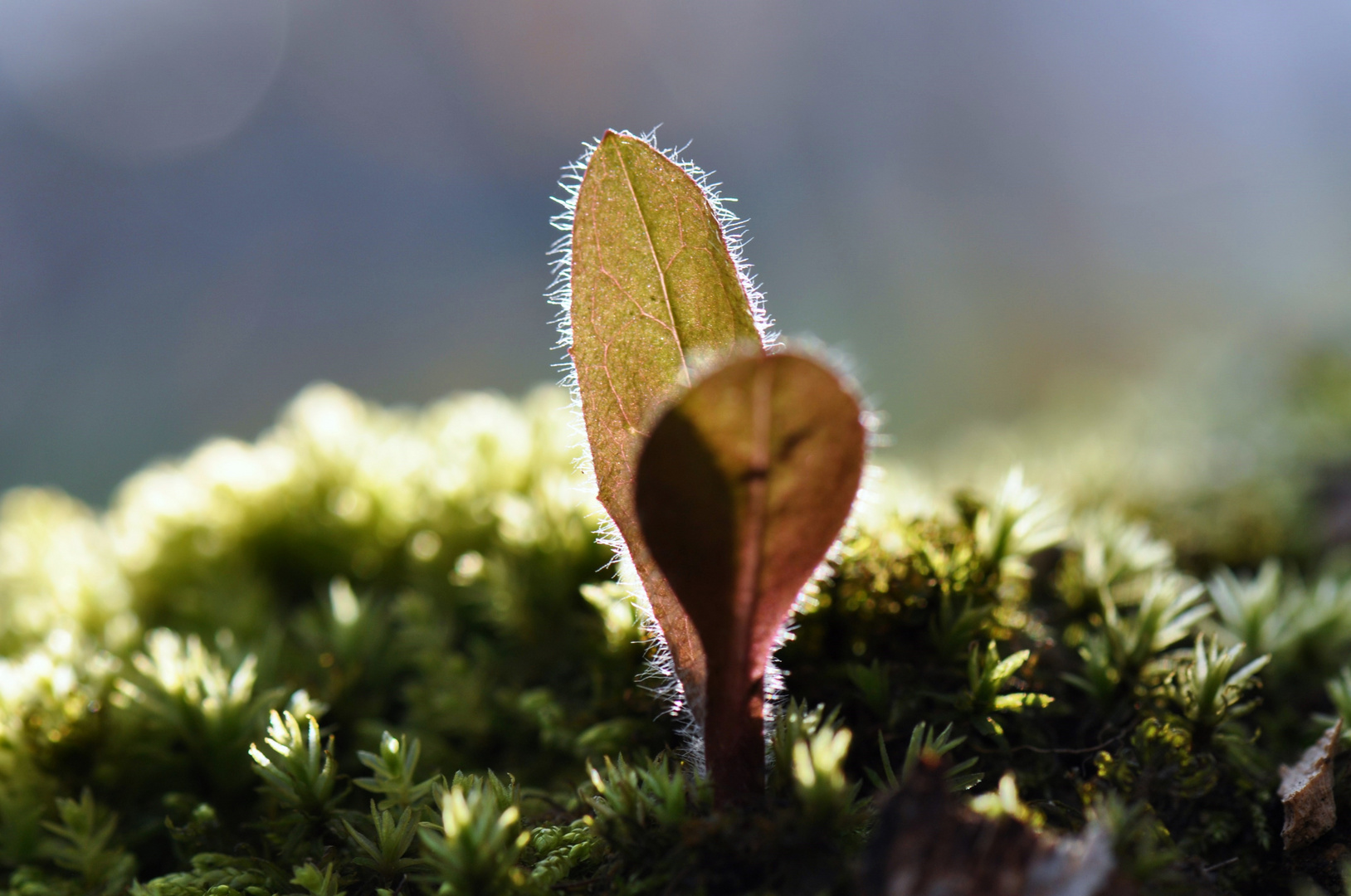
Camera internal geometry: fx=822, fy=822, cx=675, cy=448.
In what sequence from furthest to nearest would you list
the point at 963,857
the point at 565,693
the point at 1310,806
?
the point at 565,693 < the point at 1310,806 < the point at 963,857

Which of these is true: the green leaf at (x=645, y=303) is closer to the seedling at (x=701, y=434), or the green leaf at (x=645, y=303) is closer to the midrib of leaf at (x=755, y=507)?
the seedling at (x=701, y=434)

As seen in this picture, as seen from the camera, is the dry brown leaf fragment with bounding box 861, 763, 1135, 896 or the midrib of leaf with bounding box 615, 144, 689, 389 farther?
the midrib of leaf with bounding box 615, 144, 689, 389

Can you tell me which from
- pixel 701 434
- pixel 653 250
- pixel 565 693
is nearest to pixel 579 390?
pixel 653 250

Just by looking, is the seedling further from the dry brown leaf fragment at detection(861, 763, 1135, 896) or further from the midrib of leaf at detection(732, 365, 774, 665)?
the dry brown leaf fragment at detection(861, 763, 1135, 896)

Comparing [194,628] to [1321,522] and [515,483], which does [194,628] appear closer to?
[515,483]

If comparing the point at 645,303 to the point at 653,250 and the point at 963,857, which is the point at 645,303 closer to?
the point at 653,250

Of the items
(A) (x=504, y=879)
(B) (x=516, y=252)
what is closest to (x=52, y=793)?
(A) (x=504, y=879)

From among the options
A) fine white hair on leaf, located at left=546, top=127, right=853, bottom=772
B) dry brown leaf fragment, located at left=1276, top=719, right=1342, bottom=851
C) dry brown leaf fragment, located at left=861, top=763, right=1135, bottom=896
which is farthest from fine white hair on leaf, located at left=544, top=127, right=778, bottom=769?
dry brown leaf fragment, located at left=1276, top=719, right=1342, bottom=851

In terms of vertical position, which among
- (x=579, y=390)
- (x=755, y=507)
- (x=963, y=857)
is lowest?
(x=963, y=857)
